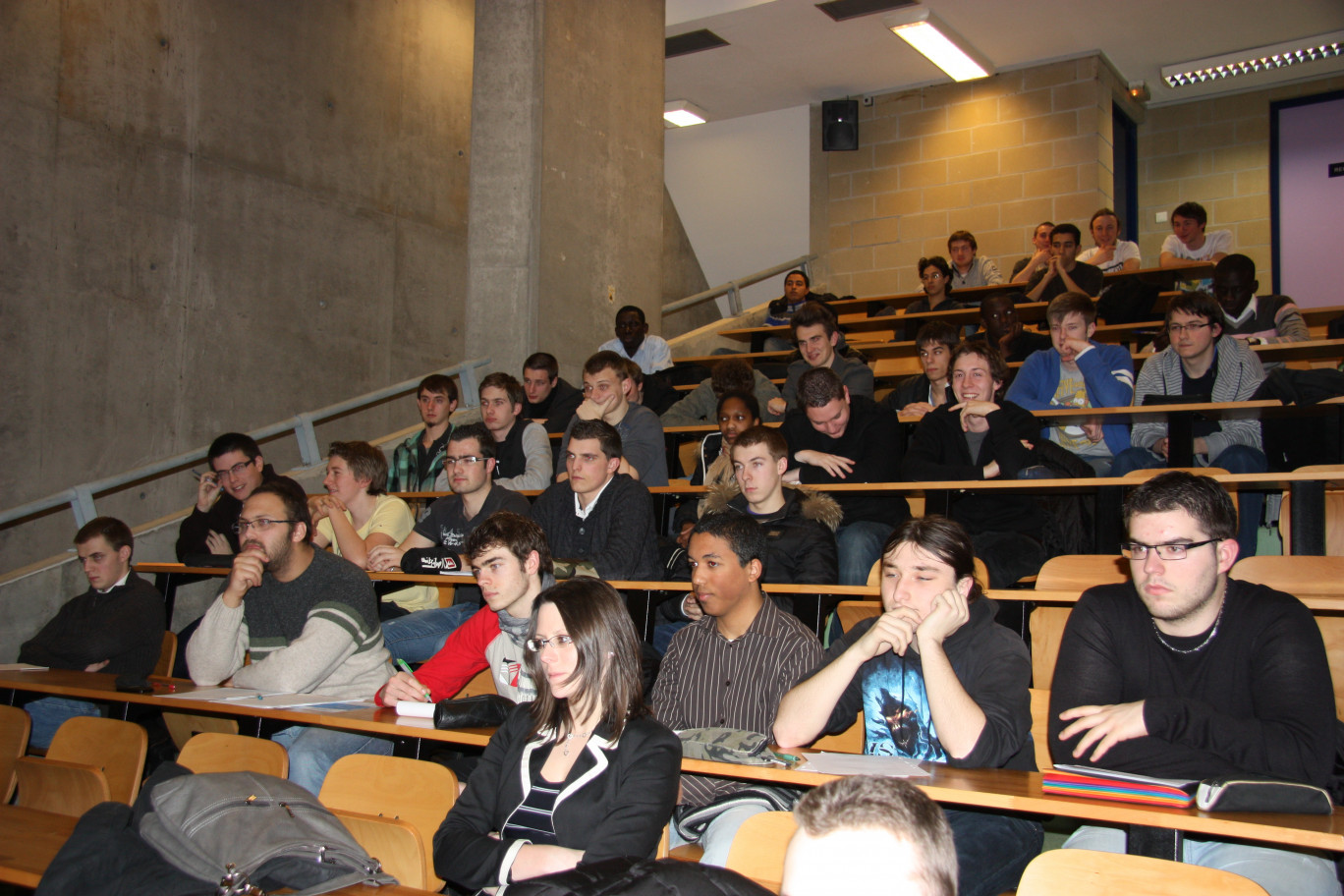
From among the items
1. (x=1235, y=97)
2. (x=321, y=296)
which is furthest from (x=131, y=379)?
(x=1235, y=97)

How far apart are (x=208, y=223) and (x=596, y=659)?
17.0 ft

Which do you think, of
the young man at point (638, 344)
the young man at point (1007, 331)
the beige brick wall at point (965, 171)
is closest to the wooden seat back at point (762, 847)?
the young man at point (1007, 331)

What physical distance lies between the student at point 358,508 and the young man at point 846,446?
5.31ft

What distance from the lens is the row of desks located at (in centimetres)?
135

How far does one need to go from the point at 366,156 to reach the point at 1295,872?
272 inches

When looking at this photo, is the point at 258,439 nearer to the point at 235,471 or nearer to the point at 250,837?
the point at 235,471

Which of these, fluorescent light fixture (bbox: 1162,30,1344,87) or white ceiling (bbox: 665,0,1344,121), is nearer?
white ceiling (bbox: 665,0,1344,121)

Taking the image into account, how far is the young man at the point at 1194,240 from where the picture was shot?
22.5ft

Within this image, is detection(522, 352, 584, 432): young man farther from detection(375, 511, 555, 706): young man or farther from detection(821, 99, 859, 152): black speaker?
detection(821, 99, 859, 152): black speaker

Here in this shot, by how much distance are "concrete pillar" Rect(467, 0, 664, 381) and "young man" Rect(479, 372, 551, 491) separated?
1.01 metres

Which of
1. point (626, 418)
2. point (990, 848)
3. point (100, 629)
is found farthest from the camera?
point (626, 418)

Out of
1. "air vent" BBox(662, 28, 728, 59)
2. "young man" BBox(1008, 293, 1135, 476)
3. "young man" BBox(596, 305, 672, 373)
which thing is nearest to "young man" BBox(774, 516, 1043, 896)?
"young man" BBox(1008, 293, 1135, 476)

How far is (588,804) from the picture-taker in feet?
5.74

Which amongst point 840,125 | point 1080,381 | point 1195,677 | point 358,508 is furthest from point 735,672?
point 840,125
